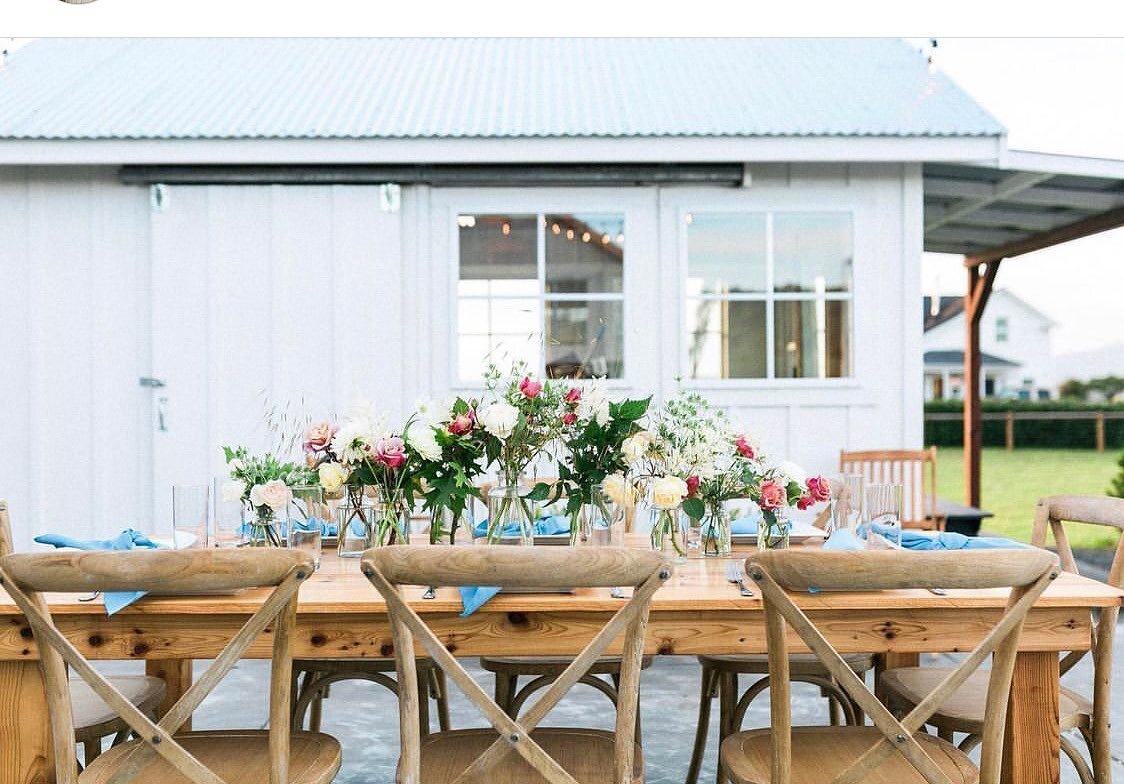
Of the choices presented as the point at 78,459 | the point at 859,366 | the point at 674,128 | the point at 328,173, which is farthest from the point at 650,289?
the point at 78,459

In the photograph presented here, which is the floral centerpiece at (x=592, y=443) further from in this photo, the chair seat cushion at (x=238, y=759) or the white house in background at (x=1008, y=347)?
the white house in background at (x=1008, y=347)

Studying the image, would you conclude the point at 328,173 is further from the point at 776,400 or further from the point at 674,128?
the point at 776,400

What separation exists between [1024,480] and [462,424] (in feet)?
52.4

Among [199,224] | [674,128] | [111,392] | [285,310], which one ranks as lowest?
[111,392]

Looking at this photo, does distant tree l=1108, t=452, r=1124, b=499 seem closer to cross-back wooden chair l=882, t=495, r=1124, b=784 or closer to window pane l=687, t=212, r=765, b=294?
window pane l=687, t=212, r=765, b=294

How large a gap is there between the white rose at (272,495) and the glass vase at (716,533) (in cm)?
104

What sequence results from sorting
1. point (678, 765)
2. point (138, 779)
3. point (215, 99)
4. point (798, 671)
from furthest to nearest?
1. point (215, 99)
2. point (678, 765)
3. point (798, 671)
4. point (138, 779)

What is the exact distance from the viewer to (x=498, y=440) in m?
2.28

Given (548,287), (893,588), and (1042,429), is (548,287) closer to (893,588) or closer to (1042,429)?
(893,588)

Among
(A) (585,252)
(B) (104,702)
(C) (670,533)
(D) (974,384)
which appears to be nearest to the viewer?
(B) (104,702)

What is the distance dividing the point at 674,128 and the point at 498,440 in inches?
111

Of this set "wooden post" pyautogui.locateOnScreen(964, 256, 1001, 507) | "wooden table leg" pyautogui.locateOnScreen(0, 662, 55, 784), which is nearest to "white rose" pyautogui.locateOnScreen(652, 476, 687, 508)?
"wooden table leg" pyautogui.locateOnScreen(0, 662, 55, 784)

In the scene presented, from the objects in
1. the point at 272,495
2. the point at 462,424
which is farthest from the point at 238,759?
the point at 462,424

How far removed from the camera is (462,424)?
224 centimetres
